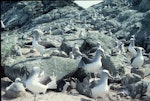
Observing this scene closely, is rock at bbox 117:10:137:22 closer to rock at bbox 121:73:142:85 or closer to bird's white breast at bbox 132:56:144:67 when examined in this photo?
bird's white breast at bbox 132:56:144:67

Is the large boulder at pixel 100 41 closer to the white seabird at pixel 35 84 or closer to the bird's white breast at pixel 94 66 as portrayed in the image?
the bird's white breast at pixel 94 66

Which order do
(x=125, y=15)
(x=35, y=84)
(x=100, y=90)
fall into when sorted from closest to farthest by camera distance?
(x=35, y=84) → (x=100, y=90) → (x=125, y=15)

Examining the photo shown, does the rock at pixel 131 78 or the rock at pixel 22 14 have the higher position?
the rock at pixel 22 14

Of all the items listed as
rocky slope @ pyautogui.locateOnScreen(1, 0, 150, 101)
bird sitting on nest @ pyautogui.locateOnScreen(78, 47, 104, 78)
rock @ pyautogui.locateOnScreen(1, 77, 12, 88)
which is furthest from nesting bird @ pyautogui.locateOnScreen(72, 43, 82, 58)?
rock @ pyautogui.locateOnScreen(1, 77, 12, 88)

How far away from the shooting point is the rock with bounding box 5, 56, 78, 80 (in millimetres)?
13539

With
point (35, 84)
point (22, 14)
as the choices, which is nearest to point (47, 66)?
point (35, 84)

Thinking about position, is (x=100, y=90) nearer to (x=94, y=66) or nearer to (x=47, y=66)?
(x=94, y=66)

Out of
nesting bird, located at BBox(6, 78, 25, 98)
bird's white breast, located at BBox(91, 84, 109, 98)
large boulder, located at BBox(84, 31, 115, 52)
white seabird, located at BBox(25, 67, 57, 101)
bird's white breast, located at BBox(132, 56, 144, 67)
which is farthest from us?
large boulder, located at BBox(84, 31, 115, 52)

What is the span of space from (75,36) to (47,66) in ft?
27.3

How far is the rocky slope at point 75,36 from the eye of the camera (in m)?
13.9

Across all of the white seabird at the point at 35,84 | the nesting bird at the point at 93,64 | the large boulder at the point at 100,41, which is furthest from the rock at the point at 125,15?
the white seabird at the point at 35,84

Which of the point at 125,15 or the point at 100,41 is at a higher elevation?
the point at 125,15

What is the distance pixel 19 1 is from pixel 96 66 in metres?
44.0

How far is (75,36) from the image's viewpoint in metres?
21.9
